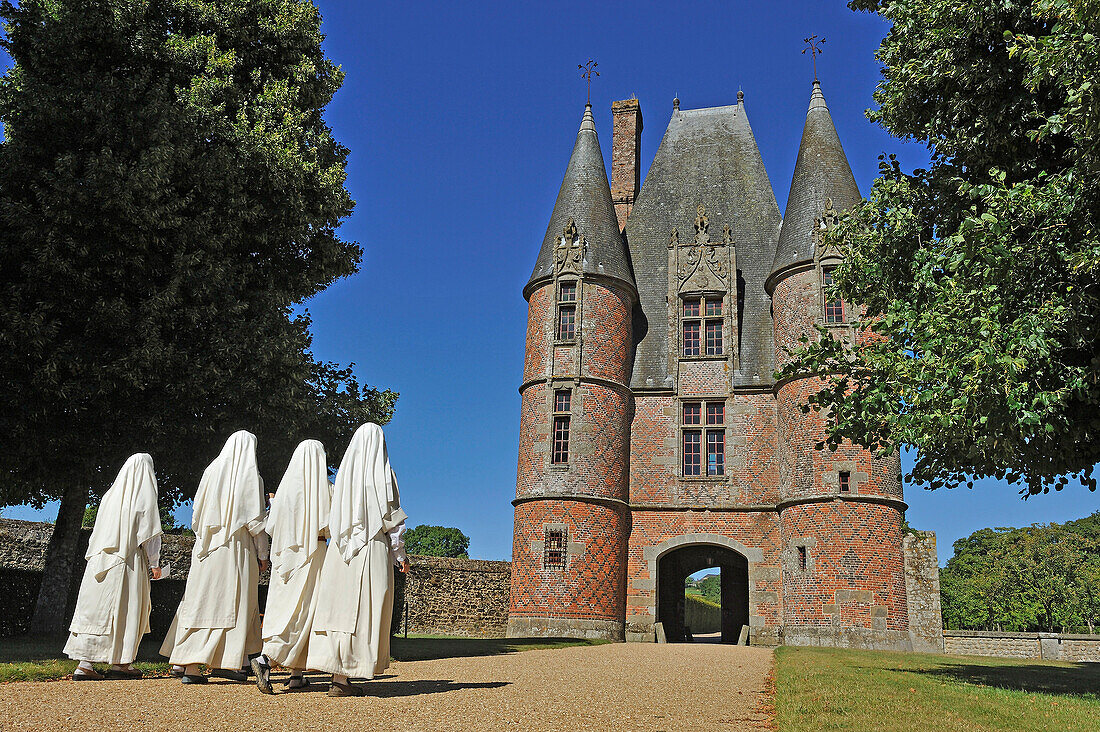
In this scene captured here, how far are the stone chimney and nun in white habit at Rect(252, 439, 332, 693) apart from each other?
1000 inches

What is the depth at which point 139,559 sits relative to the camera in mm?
8805

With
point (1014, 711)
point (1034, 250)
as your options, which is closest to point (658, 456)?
point (1034, 250)

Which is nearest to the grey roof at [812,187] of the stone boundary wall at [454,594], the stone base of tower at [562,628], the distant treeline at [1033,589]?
the stone base of tower at [562,628]

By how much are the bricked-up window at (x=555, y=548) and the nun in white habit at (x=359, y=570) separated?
17.7 metres

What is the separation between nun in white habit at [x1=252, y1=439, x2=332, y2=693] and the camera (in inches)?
290

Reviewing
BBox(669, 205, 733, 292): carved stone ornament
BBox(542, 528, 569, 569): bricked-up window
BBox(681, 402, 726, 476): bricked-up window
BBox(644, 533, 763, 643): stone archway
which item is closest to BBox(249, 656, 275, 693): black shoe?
BBox(542, 528, 569, 569): bricked-up window

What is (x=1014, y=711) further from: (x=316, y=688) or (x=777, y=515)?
(x=777, y=515)

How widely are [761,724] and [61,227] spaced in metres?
12.7

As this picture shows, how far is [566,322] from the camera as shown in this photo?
27.5 m

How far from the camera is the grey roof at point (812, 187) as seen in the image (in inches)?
1055

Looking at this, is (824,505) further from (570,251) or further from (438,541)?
(438,541)

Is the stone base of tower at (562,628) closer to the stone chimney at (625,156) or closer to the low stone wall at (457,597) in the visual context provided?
the low stone wall at (457,597)

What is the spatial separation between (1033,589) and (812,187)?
39.2 m

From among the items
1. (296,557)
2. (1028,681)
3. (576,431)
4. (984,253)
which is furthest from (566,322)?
(296,557)
